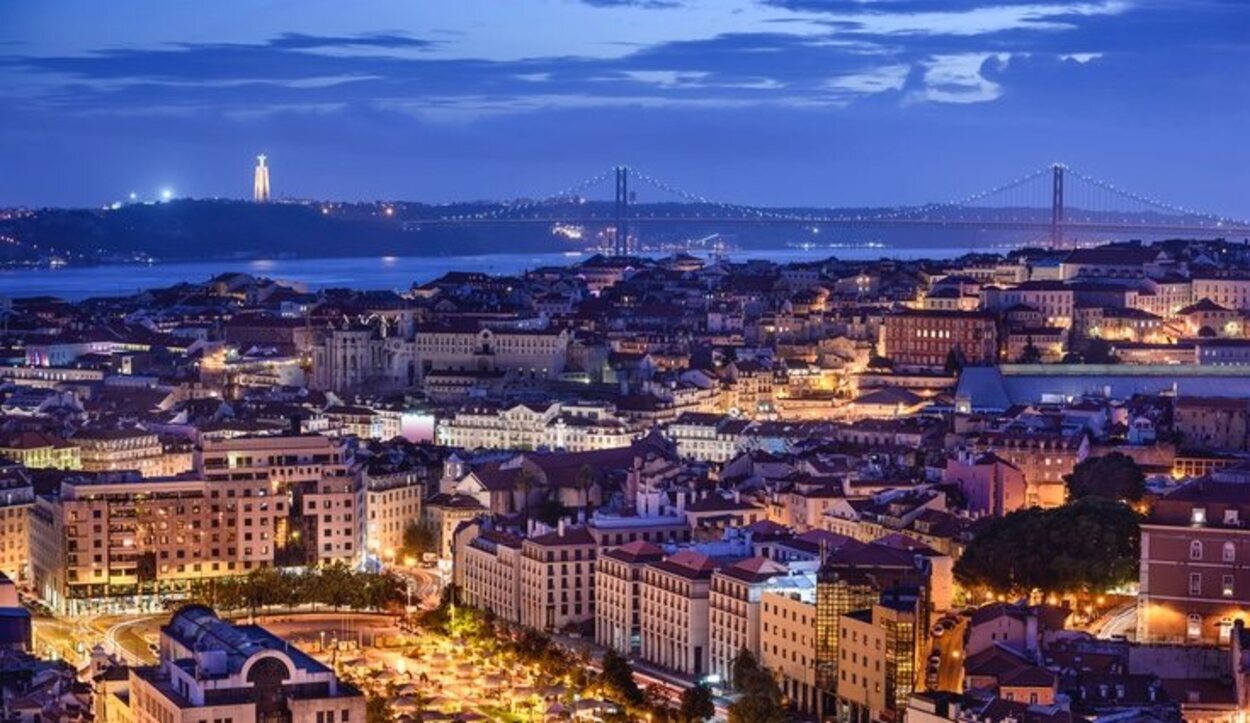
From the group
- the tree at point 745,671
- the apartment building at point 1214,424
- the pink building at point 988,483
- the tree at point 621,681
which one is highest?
the apartment building at point 1214,424

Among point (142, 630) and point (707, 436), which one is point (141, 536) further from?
point (707, 436)

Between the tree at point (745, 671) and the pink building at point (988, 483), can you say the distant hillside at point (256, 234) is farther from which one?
the tree at point (745, 671)

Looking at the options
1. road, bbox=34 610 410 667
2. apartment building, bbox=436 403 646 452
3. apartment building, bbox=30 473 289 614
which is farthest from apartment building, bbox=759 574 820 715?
apartment building, bbox=436 403 646 452

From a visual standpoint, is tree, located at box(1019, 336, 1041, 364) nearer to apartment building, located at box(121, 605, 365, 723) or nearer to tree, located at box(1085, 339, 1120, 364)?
tree, located at box(1085, 339, 1120, 364)

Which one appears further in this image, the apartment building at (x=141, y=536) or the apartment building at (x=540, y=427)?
the apartment building at (x=540, y=427)

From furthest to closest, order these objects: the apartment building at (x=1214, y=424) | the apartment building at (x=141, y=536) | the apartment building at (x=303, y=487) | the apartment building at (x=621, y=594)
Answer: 1. the apartment building at (x=1214, y=424)
2. the apartment building at (x=303, y=487)
3. the apartment building at (x=141, y=536)
4. the apartment building at (x=621, y=594)

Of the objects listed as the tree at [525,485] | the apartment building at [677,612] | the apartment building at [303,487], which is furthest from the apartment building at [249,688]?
the tree at [525,485]
